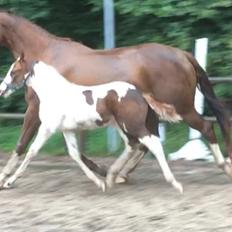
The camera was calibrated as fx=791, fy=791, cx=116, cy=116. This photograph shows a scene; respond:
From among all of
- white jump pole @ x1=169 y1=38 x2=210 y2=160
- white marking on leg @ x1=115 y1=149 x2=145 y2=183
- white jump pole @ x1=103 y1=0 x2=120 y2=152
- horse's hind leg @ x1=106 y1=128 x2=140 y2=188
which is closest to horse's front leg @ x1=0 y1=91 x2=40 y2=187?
horse's hind leg @ x1=106 y1=128 x2=140 y2=188

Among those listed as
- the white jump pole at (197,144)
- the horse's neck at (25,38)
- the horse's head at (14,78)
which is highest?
the horse's neck at (25,38)

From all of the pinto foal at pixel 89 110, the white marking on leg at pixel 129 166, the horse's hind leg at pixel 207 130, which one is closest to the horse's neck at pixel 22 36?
the pinto foal at pixel 89 110

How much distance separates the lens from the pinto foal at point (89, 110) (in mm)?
7441

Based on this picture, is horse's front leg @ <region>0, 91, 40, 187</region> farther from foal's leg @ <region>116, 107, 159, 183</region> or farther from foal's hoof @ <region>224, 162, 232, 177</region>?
foal's hoof @ <region>224, 162, 232, 177</region>

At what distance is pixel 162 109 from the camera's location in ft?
25.1

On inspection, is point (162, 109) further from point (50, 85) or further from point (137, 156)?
point (50, 85)

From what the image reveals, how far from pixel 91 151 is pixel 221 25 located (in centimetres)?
266

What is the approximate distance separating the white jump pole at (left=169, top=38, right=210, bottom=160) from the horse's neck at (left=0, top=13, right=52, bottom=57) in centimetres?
220

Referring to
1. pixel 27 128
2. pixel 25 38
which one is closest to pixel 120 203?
pixel 27 128

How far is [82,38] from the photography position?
503 inches

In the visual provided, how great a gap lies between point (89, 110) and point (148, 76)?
0.77 meters

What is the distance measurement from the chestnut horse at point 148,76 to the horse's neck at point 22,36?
0.08 metres

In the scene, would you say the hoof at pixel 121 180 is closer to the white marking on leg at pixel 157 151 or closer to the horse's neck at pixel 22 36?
the white marking on leg at pixel 157 151

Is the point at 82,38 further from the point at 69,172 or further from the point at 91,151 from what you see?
the point at 69,172
